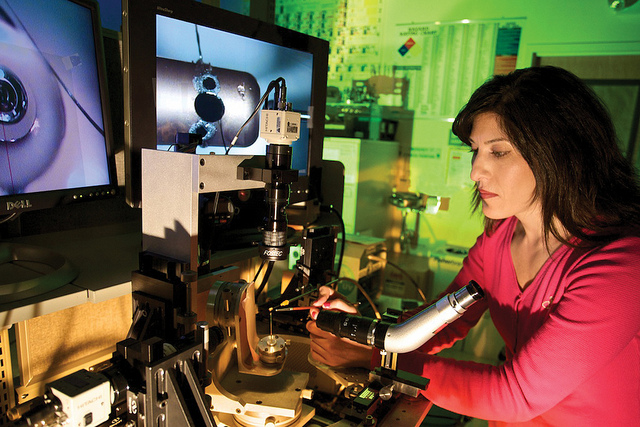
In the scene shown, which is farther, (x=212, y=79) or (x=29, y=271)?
(x=212, y=79)

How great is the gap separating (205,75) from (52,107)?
342 millimetres

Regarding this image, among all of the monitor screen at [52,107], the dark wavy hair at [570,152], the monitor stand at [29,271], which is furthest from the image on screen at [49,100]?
the dark wavy hair at [570,152]

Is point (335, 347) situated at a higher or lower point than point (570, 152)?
lower

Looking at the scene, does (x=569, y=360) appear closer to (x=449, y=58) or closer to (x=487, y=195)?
(x=487, y=195)

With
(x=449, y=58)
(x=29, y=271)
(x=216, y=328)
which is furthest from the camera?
(x=449, y=58)

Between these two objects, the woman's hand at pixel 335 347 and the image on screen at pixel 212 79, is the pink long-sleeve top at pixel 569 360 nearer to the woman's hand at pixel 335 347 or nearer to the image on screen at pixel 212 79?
the woman's hand at pixel 335 347

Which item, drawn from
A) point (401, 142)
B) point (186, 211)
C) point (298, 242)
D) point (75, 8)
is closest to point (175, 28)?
point (75, 8)

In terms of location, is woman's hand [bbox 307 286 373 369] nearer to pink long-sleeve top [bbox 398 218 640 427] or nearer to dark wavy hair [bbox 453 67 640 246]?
pink long-sleeve top [bbox 398 218 640 427]

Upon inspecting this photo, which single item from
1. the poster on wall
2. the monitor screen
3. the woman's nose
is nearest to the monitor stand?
the monitor screen

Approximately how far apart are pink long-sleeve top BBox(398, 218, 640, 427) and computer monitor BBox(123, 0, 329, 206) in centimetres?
68

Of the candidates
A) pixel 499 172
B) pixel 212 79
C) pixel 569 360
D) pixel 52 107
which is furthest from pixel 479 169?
pixel 52 107

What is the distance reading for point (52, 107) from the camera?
82 centimetres

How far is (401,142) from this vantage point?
333cm

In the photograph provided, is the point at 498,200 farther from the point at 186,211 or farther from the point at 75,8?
the point at 75,8
